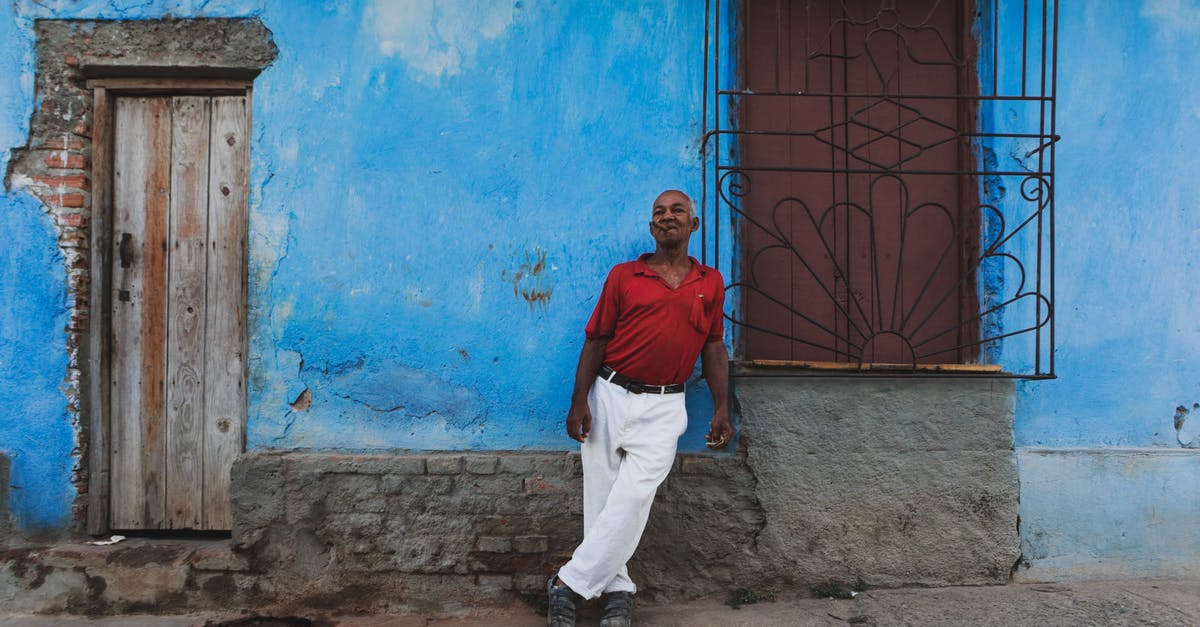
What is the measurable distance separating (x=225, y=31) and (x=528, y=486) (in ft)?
7.67

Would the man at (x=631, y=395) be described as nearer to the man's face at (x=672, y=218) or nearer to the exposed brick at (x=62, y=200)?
the man's face at (x=672, y=218)

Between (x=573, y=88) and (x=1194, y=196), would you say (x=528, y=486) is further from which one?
(x=1194, y=196)

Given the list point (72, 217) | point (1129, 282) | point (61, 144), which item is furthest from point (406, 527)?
point (1129, 282)

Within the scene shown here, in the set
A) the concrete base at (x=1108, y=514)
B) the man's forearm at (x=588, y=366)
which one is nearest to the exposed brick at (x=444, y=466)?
the man's forearm at (x=588, y=366)

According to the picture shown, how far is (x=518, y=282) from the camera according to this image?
3426mm

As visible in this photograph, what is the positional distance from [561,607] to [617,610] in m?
0.21

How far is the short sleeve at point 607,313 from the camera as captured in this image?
3016mm

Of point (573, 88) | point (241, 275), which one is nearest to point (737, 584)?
point (573, 88)

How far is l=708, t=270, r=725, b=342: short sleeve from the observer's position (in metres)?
3.07

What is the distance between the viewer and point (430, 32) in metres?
3.45

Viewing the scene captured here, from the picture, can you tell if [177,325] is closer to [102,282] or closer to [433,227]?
[102,282]

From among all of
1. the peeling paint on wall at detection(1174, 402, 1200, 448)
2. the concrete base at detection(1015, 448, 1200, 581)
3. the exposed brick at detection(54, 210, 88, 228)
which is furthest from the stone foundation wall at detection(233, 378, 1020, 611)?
the exposed brick at detection(54, 210, 88, 228)

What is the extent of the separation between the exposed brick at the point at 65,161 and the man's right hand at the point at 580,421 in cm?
239

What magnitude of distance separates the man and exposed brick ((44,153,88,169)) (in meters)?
2.34
